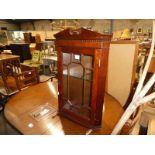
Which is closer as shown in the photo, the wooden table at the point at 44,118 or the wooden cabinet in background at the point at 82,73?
the wooden cabinet in background at the point at 82,73

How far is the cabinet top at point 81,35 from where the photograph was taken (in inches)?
30.2

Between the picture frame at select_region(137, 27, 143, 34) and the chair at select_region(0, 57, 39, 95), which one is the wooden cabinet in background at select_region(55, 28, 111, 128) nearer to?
the chair at select_region(0, 57, 39, 95)

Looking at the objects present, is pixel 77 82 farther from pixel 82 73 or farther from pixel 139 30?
pixel 139 30

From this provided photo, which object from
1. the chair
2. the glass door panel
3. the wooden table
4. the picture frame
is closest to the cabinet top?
the glass door panel

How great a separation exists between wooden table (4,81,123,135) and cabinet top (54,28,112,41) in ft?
2.07

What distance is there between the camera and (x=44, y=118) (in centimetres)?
109

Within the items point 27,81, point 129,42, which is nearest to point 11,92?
point 27,81

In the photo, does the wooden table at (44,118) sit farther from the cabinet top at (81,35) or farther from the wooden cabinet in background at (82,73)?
the cabinet top at (81,35)

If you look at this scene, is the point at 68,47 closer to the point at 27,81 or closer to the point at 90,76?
the point at 90,76

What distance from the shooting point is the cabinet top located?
768mm

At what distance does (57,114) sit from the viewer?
3.78 ft

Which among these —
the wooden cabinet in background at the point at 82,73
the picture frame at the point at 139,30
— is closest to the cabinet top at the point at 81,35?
the wooden cabinet in background at the point at 82,73

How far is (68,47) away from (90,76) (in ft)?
0.83
